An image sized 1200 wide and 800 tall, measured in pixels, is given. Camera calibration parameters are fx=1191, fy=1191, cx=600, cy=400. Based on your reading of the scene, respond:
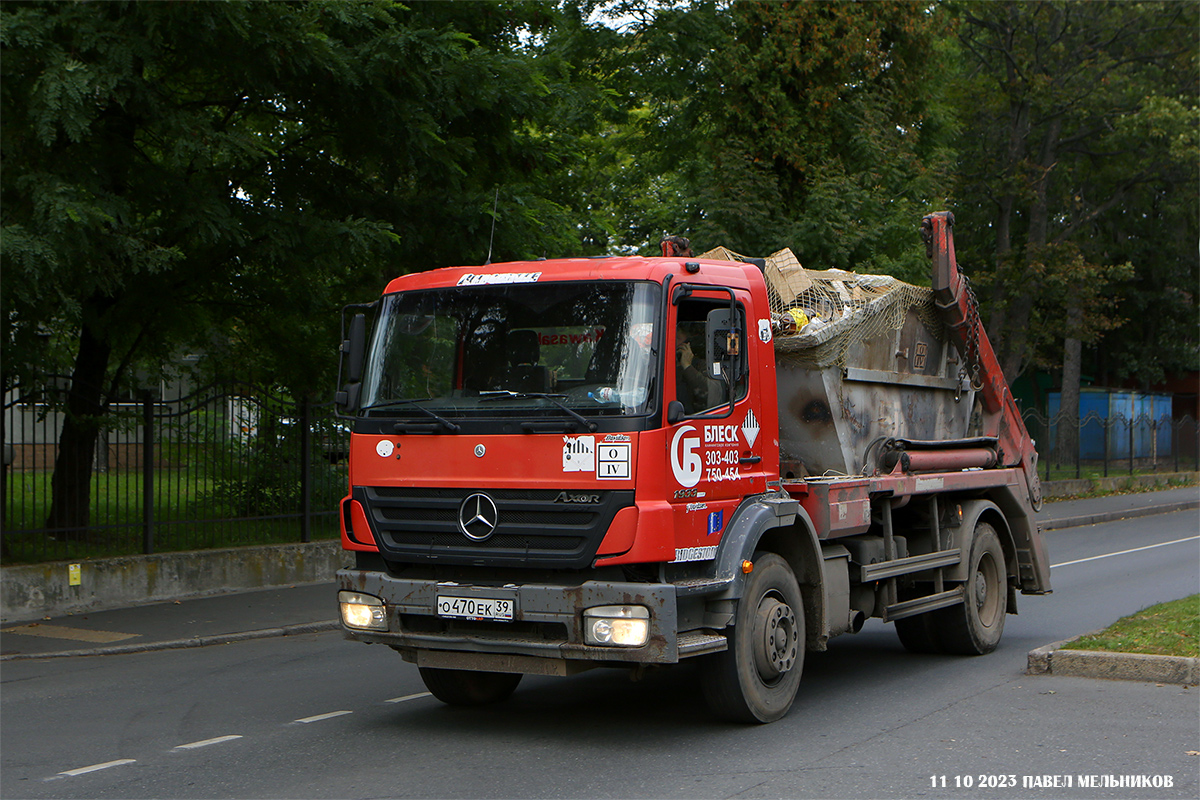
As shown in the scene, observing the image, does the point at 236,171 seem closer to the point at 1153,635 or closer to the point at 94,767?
the point at 94,767

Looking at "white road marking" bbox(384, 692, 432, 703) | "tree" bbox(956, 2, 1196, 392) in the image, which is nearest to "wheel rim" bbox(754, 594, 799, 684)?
"white road marking" bbox(384, 692, 432, 703)

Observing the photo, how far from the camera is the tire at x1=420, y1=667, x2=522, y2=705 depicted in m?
7.69

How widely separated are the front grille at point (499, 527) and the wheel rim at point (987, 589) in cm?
469

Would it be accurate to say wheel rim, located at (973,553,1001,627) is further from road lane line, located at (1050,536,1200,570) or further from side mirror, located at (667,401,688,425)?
road lane line, located at (1050,536,1200,570)

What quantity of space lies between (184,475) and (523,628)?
8.16 meters

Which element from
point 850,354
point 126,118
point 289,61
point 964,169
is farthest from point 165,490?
point 964,169

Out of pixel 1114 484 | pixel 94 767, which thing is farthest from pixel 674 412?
pixel 1114 484

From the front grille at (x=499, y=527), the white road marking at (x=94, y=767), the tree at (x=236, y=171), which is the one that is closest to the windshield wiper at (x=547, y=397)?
the front grille at (x=499, y=527)

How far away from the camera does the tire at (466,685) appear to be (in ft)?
25.2

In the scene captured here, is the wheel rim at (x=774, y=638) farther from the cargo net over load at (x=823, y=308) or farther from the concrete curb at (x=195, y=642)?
the concrete curb at (x=195, y=642)

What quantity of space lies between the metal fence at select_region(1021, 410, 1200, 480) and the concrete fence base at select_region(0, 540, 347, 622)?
686 inches

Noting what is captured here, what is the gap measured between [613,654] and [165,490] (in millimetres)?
8757

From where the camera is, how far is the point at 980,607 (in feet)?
32.4

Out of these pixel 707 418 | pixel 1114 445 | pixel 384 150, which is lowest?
pixel 1114 445
